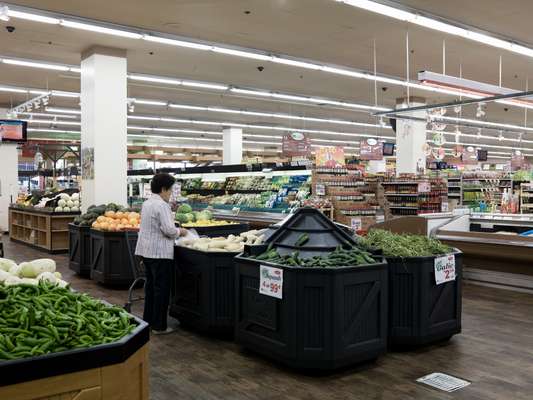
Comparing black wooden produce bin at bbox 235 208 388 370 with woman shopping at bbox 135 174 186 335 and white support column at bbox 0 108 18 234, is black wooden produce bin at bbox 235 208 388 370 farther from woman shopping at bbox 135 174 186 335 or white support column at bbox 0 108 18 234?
white support column at bbox 0 108 18 234

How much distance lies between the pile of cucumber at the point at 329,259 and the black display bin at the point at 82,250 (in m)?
5.04

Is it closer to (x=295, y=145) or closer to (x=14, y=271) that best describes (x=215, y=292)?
(x=14, y=271)

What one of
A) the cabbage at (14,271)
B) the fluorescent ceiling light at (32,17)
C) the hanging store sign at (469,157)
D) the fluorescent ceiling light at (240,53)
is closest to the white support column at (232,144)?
the hanging store sign at (469,157)

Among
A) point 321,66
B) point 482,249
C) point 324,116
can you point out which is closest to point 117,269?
point 482,249

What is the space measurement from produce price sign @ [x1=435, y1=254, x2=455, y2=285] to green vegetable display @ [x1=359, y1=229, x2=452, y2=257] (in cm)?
8

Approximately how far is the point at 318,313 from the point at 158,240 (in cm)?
196

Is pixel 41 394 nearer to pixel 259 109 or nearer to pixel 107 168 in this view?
→ pixel 107 168

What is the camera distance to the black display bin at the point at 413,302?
4762 millimetres

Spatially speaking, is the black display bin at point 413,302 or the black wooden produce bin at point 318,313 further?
the black display bin at point 413,302

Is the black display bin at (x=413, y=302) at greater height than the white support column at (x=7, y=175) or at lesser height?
lesser

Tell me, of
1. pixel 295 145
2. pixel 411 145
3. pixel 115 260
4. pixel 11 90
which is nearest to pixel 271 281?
pixel 115 260

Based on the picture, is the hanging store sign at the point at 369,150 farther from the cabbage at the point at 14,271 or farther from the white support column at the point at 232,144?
the cabbage at the point at 14,271

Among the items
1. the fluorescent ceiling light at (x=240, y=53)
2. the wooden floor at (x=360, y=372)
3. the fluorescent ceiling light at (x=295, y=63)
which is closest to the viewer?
the wooden floor at (x=360, y=372)

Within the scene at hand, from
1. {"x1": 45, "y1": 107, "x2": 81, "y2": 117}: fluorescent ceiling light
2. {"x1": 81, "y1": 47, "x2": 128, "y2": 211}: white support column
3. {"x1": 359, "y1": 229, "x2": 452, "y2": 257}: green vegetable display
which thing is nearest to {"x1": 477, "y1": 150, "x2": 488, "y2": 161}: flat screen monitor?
{"x1": 45, "y1": 107, "x2": 81, "y2": 117}: fluorescent ceiling light
